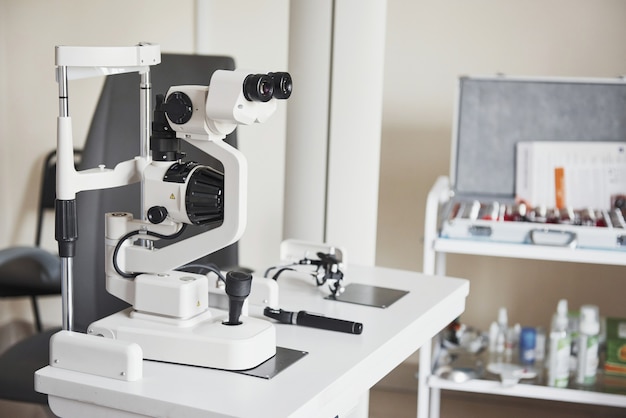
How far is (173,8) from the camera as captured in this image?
288 cm

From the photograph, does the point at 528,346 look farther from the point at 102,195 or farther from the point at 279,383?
the point at 279,383

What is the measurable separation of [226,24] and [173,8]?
20cm

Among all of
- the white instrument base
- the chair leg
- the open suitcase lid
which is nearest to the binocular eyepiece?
the white instrument base

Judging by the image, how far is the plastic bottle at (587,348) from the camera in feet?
6.97

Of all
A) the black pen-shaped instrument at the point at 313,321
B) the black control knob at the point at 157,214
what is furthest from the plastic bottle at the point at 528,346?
the black control knob at the point at 157,214

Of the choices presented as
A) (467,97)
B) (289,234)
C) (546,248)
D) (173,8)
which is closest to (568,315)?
(546,248)

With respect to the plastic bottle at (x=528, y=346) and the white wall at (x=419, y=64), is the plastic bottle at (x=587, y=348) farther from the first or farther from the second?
the white wall at (x=419, y=64)

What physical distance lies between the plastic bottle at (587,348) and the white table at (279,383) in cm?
88

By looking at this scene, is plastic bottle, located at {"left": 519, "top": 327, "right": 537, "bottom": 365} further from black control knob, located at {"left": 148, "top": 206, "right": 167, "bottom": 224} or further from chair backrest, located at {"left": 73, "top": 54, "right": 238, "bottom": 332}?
black control knob, located at {"left": 148, "top": 206, "right": 167, "bottom": 224}

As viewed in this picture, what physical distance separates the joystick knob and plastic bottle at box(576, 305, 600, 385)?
121 cm

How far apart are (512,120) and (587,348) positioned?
0.61 metres

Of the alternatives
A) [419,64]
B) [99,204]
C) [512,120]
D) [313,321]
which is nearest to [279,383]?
[313,321]

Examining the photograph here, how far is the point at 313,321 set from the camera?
1.29 meters

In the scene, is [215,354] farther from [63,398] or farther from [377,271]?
[377,271]
